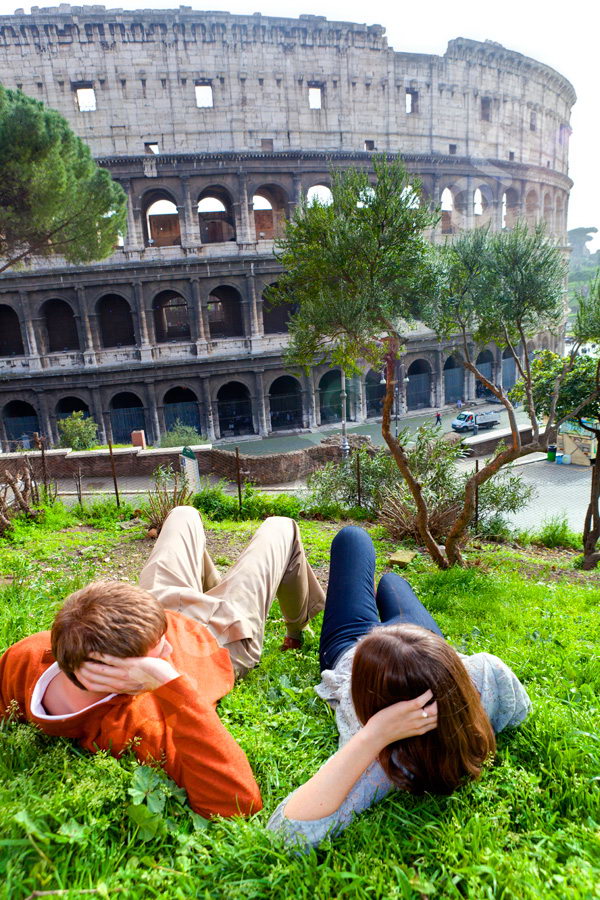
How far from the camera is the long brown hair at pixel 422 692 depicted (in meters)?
1.58

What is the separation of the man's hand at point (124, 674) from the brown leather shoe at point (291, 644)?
1767 mm

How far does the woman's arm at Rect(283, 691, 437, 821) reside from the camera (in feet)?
5.08

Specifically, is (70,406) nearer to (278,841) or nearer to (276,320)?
(276,320)

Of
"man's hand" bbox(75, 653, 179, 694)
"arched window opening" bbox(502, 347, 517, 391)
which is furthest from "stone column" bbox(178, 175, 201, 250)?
"man's hand" bbox(75, 653, 179, 694)

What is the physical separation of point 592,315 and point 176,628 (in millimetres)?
7012

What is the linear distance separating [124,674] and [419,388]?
26.4 meters

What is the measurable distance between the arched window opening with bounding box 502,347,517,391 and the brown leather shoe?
2856cm

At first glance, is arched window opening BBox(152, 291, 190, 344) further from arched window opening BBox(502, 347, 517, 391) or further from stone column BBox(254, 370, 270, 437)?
arched window opening BBox(502, 347, 517, 391)

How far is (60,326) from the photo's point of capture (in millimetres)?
23656

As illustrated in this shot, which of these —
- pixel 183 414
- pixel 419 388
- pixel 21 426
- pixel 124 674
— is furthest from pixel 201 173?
pixel 124 674

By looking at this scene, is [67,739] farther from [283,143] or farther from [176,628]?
[283,143]

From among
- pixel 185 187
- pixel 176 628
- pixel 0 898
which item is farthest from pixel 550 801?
pixel 185 187

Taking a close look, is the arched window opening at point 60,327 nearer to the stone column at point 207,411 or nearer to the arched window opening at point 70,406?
the arched window opening at point 70,406

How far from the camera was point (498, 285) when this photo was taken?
7.25 m
